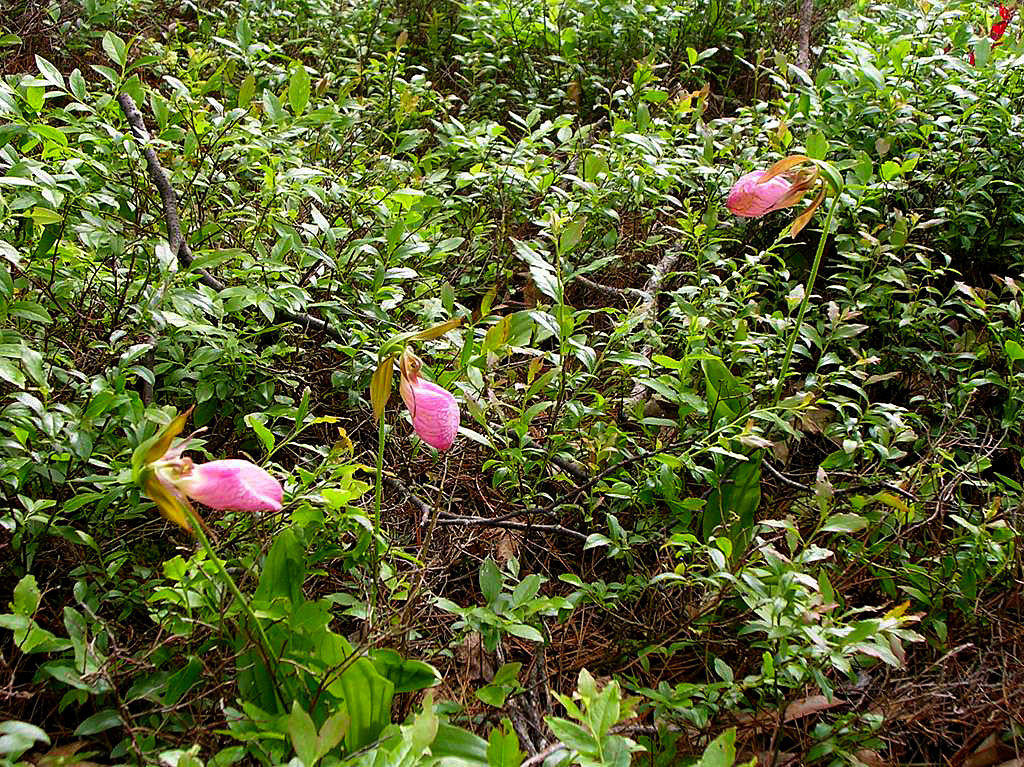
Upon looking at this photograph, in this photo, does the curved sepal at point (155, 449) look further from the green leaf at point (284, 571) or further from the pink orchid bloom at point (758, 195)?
the pink orchid bloom at point (758, 195)

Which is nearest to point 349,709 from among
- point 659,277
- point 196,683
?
point 196,683

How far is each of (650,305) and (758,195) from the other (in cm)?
56

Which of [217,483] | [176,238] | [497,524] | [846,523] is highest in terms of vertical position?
[217,483]

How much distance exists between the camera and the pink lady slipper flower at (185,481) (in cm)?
88

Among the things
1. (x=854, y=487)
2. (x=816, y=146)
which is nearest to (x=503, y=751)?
(x=854, y=487)

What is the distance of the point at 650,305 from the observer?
2.05m

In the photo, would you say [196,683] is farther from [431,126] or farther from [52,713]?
[431,126]

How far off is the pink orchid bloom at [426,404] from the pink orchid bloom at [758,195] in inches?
28.2

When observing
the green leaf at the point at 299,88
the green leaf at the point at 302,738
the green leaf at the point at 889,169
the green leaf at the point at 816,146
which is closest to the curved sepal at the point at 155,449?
the green leaf at the point at 302,738

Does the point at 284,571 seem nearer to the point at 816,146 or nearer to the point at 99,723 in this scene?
the point at 99,723

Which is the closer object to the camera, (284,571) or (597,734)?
(597,734)

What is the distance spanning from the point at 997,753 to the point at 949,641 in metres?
0.20

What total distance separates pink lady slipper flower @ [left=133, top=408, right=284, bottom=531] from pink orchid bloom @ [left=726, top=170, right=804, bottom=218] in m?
1.01

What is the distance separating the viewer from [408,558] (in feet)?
4.31
